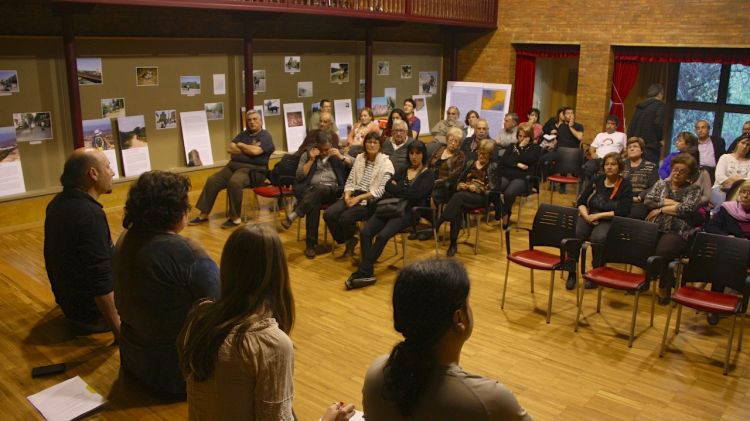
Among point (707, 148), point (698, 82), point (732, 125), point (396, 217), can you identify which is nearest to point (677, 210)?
point (396, 217)

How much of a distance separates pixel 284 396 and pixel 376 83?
34.0 ft

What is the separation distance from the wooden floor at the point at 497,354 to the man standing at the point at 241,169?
6.08ft

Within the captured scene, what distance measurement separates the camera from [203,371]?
2.12m

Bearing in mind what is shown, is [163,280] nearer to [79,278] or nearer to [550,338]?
[79,278]

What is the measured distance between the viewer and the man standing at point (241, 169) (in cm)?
793

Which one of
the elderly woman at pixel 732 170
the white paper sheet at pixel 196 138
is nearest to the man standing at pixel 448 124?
the white paper sheet at pixel 196 138

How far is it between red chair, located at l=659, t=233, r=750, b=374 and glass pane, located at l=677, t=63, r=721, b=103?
8.64 meters

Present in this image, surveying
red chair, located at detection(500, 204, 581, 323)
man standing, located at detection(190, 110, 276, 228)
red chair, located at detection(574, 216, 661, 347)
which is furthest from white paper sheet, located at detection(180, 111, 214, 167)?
red chair, located at detection(574, 216, 661, 347)

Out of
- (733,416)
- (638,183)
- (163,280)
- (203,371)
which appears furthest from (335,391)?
(638,183)

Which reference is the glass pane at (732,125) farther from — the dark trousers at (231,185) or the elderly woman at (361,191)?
the dark trousers at (231,185)

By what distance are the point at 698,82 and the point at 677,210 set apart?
26.3ft

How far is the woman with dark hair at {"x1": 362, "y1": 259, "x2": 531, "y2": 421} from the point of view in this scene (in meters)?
1.64

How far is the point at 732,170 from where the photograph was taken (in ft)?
23.4

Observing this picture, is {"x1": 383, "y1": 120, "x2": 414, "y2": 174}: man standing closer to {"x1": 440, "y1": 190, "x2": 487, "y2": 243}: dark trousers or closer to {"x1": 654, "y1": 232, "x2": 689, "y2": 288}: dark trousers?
{"x1": 440, "y1": 190, "x2": 487, "y2": 243}: dark trousers
